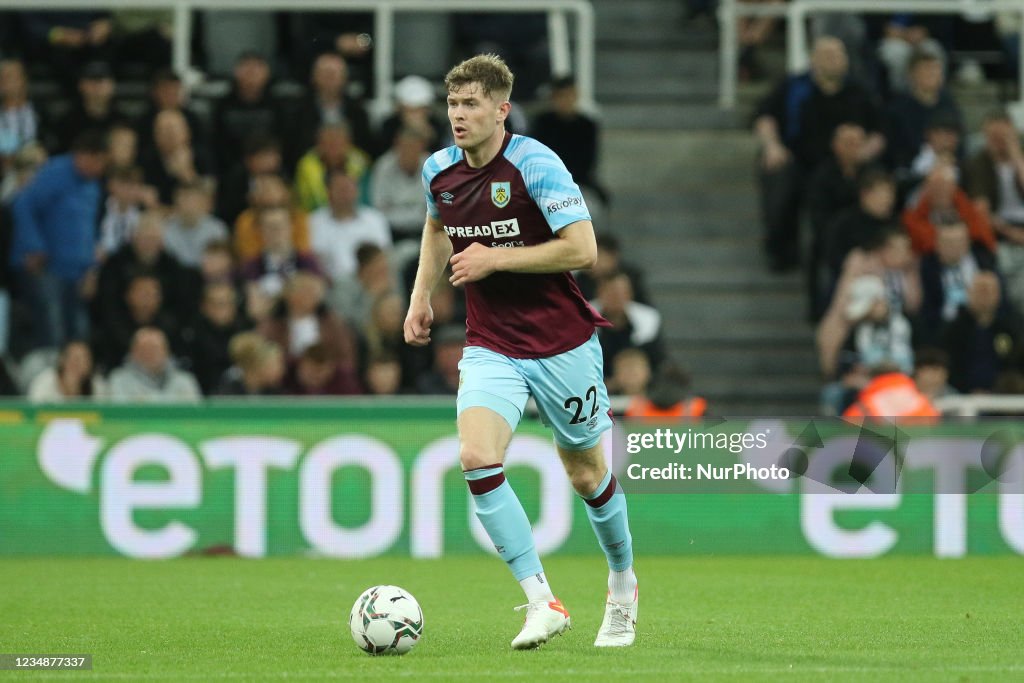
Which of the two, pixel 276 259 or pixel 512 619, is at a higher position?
pixel 276 259

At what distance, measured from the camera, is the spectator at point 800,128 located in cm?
1617

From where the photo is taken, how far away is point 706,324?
16375 mm

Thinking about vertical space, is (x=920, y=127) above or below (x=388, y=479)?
above

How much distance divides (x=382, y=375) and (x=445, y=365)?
0.48 meters

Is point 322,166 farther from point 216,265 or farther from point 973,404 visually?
point 973,404

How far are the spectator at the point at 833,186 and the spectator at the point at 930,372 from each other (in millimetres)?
2119

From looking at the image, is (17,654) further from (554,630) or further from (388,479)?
(388,479)

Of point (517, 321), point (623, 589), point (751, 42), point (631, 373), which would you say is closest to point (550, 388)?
point (517, 321)

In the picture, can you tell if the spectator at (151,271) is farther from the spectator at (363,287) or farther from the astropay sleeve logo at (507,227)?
the astropay sleeve logo at (507,227)

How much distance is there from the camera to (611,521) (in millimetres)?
7652

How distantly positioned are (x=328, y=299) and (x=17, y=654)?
7624mm

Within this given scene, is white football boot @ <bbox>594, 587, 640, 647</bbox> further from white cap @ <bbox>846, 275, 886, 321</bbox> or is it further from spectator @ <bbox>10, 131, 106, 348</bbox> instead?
spectator @ <bbox>10, 131, 106, 348</bbox>

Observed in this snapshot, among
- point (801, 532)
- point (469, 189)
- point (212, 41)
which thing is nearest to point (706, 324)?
point (801, 532)

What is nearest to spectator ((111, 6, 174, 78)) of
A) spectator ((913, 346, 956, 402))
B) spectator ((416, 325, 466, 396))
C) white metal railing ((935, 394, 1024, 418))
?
spectator ((416, 325, 466, 396))
